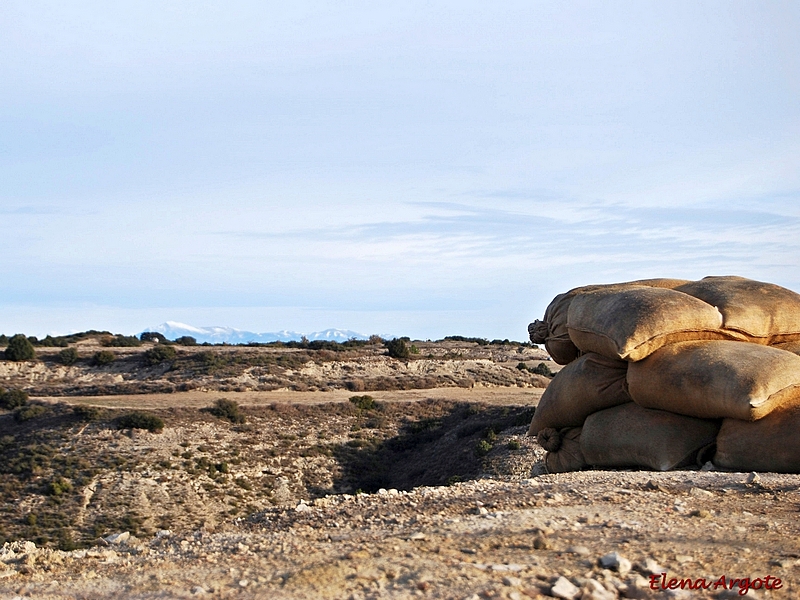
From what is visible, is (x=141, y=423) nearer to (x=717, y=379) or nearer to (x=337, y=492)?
(x=337, y=492)

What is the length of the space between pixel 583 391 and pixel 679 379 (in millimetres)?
1611

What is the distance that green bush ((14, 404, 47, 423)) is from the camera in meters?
30.1

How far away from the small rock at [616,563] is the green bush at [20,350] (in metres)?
44.1

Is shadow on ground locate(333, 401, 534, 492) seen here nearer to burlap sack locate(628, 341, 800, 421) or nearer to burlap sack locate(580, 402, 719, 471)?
burlap sack locate(580, 402, 719, 471)

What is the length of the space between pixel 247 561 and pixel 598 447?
216 inches

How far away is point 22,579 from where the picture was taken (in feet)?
17.2

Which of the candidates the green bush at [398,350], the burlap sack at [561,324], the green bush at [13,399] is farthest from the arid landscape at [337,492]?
the burlap sack at [561,324]

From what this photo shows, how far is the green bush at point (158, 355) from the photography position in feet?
145

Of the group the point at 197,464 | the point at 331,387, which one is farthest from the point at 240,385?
the point at 197,464

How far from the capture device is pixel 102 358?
4394 centimetres

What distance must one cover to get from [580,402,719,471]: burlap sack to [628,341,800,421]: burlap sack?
187 mm

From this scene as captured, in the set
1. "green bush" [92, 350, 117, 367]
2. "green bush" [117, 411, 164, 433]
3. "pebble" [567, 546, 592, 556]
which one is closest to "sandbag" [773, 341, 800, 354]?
"pebble" [567, 546, 592, 556]

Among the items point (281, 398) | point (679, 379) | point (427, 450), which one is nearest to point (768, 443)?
point (679, 379)

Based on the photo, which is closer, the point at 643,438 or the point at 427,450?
the point at 643,438
